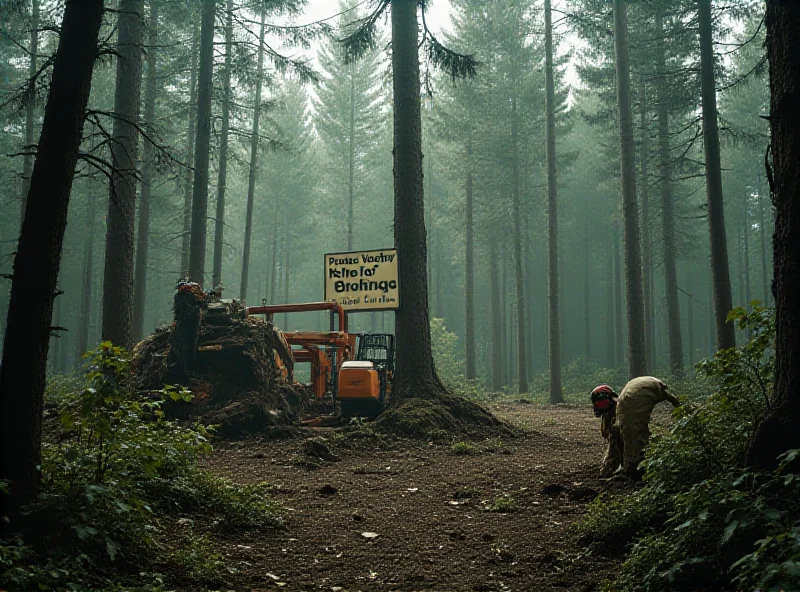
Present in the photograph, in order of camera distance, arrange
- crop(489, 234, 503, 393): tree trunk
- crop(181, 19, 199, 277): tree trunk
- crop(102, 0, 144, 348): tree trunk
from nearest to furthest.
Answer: crop(102, 0, 144, 348): tree trunk < crop(181, 19, 199, 277): tree trunk < crop(489, 234, 503, 393): tree trunk

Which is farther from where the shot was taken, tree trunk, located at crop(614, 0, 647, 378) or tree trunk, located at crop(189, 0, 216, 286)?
tree trunk, located at crop(189, 0, 216, 286)

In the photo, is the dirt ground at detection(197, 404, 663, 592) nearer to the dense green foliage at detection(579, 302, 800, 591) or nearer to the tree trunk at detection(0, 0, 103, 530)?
the dense green foliage at detection(579, 302, 800, 591)

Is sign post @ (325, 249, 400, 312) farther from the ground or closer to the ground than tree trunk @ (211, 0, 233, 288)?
closer to the ground

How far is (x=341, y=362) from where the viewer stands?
44.7 feet

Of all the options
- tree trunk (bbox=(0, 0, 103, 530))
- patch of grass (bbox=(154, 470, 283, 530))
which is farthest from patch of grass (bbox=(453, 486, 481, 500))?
tree trunk (bbox=(0, 0, 103, 530))

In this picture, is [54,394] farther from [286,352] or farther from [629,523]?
[629,523]

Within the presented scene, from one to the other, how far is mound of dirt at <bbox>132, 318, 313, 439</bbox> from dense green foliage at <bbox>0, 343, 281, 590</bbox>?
4.42 meters

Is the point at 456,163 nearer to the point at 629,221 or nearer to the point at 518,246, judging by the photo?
the point at 518,246

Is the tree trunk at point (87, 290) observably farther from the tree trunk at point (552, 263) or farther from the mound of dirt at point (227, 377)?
the tree trunk at point (552, 263)

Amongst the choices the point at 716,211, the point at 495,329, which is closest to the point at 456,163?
the point at 495,329

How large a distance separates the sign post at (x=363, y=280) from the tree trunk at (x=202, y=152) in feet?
14.9

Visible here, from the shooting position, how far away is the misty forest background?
19.7 m

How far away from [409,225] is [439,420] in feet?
12.2

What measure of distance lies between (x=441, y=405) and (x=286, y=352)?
3.42m
